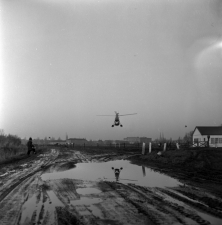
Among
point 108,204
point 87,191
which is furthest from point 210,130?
point 108,204

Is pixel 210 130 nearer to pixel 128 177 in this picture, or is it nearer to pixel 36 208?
pixel 128 177

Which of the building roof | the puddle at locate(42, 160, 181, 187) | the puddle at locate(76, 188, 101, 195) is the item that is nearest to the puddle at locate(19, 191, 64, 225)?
the puddle at locate(76, 188, 101, 195)

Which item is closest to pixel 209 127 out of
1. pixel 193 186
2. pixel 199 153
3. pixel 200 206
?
pixel 199 153

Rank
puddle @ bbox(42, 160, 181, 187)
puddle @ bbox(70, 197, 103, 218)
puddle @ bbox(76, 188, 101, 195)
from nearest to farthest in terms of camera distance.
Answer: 1. puddle @ bbox(70, 197, 103, 218)
2. puddle @ bbox(76, 188, 101, 195)
3. puddle @ bbox(42, 160, 181, 187)

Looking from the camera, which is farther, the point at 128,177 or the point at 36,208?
the point at 128,177

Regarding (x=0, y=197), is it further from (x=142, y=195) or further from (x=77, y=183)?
(x=142, y=195)

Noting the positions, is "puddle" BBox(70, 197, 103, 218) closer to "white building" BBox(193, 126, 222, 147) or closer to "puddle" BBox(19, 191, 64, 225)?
"puddle" BBox(19, 191, 64, 225)

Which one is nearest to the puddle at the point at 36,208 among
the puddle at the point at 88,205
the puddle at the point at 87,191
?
the puddle at the point at 88,205

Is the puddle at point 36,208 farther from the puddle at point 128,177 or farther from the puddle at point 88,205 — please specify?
the puddle at point 128,177
